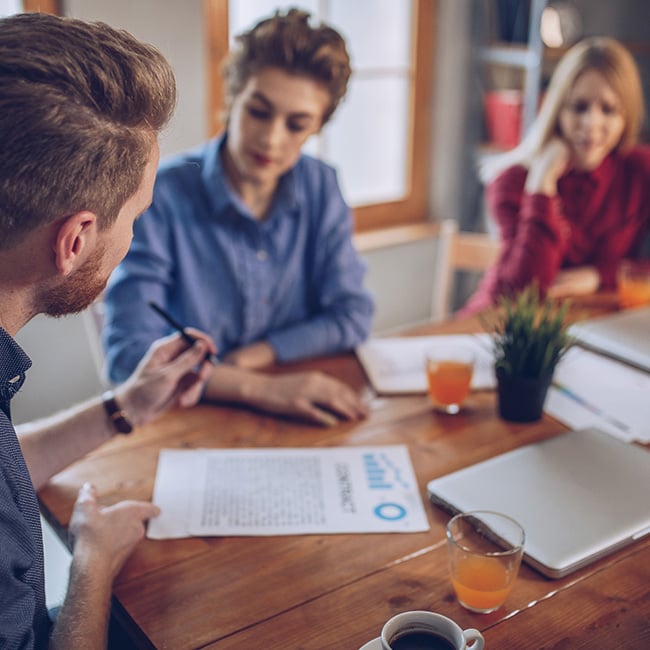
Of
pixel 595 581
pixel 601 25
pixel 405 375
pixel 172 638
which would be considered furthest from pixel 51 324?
pixel 601 25

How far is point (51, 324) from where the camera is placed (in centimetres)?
241

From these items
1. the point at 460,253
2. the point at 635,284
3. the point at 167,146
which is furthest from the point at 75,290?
the point at 460,253

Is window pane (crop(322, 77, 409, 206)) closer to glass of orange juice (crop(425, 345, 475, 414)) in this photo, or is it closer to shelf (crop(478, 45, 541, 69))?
shelf (crop(478, 45, 541, 69))

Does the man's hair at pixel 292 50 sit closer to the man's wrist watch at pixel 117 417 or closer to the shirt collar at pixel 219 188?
the shirt collar at pixel 219 188

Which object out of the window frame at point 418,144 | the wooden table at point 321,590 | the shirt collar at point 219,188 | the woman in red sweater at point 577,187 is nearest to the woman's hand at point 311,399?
the wooden table at point 321,590

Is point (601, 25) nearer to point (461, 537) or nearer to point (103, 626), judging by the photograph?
point (461, 537)

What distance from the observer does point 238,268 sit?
5.86 ft

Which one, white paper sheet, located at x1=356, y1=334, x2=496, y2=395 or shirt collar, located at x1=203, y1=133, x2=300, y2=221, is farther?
shirt collar, located at x1=203, y1=133, x2=300, y2=221

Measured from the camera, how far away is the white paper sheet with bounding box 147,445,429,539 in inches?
42.9

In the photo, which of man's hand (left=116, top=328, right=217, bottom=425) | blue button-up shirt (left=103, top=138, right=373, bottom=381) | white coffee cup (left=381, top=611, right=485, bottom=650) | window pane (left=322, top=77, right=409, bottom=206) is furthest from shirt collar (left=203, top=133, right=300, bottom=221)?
window pane (left=322, top=77, right=409, bottom=206)

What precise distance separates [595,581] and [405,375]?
0.61 metres

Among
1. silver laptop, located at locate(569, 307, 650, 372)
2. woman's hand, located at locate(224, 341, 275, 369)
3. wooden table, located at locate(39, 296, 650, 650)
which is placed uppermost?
silver laptop, located at locate(569, 307, 650, 372)

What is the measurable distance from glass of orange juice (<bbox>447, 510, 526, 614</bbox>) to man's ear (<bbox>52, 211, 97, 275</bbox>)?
0.54 meters

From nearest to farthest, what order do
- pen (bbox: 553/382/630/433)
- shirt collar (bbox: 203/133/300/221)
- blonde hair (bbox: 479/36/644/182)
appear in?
pen (bbox: 553/382/630/433) < shirt collar (bbox: 203/133/300/221) < blonde hair (bbox: 479/36/644/182)
